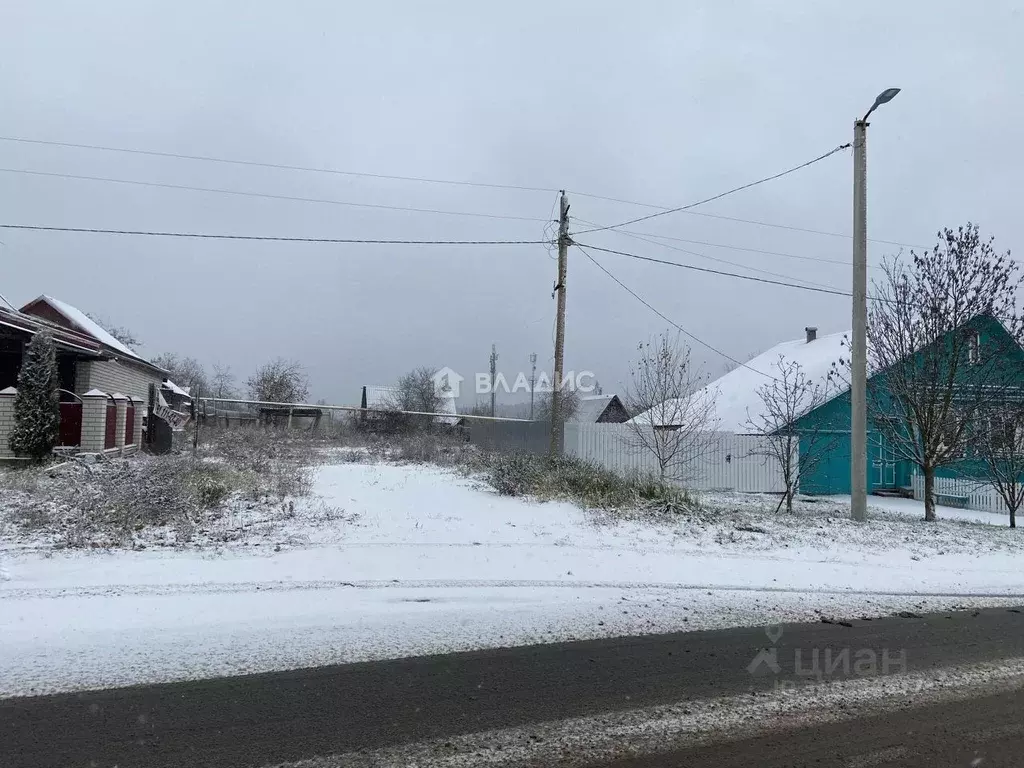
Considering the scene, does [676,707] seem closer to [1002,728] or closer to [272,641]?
[1002,728]

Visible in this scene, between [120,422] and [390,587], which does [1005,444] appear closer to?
[390,587]

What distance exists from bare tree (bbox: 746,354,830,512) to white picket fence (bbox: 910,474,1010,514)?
Answer: 3494 mm

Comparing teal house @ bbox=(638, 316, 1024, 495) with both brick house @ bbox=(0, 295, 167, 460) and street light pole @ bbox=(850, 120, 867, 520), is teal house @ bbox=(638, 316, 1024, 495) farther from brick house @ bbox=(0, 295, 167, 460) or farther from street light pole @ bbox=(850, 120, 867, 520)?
brick house @ bbox=(0, 295, 167, 460)

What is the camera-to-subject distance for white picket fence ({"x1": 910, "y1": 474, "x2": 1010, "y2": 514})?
19834mm

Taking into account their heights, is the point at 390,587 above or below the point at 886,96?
below

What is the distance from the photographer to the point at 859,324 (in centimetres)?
1316

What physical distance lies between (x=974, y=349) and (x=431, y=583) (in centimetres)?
1298

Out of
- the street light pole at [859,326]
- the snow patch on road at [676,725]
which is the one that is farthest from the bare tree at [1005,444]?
the snow patch on road at [676,725]

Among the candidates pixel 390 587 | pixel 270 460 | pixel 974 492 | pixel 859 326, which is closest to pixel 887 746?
pixel 390 587

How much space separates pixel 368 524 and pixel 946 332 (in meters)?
12.2

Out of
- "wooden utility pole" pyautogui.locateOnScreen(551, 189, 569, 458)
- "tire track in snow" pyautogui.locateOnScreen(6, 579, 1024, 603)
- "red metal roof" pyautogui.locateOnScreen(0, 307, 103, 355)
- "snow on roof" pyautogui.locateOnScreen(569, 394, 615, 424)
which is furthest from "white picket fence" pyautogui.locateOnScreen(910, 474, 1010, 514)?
"snow on roof" pyautogui.locateOnScreen(569, 394, 615, 424)

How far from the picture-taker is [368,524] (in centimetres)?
1047

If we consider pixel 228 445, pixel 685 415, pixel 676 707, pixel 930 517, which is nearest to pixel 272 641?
pixel 676 707

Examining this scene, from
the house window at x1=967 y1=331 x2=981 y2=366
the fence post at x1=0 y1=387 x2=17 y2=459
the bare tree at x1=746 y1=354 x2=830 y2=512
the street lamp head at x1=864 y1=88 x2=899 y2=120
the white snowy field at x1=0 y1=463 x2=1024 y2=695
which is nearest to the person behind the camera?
the white snowy field at x1=0 y1=463 x2=1024 y2=695
